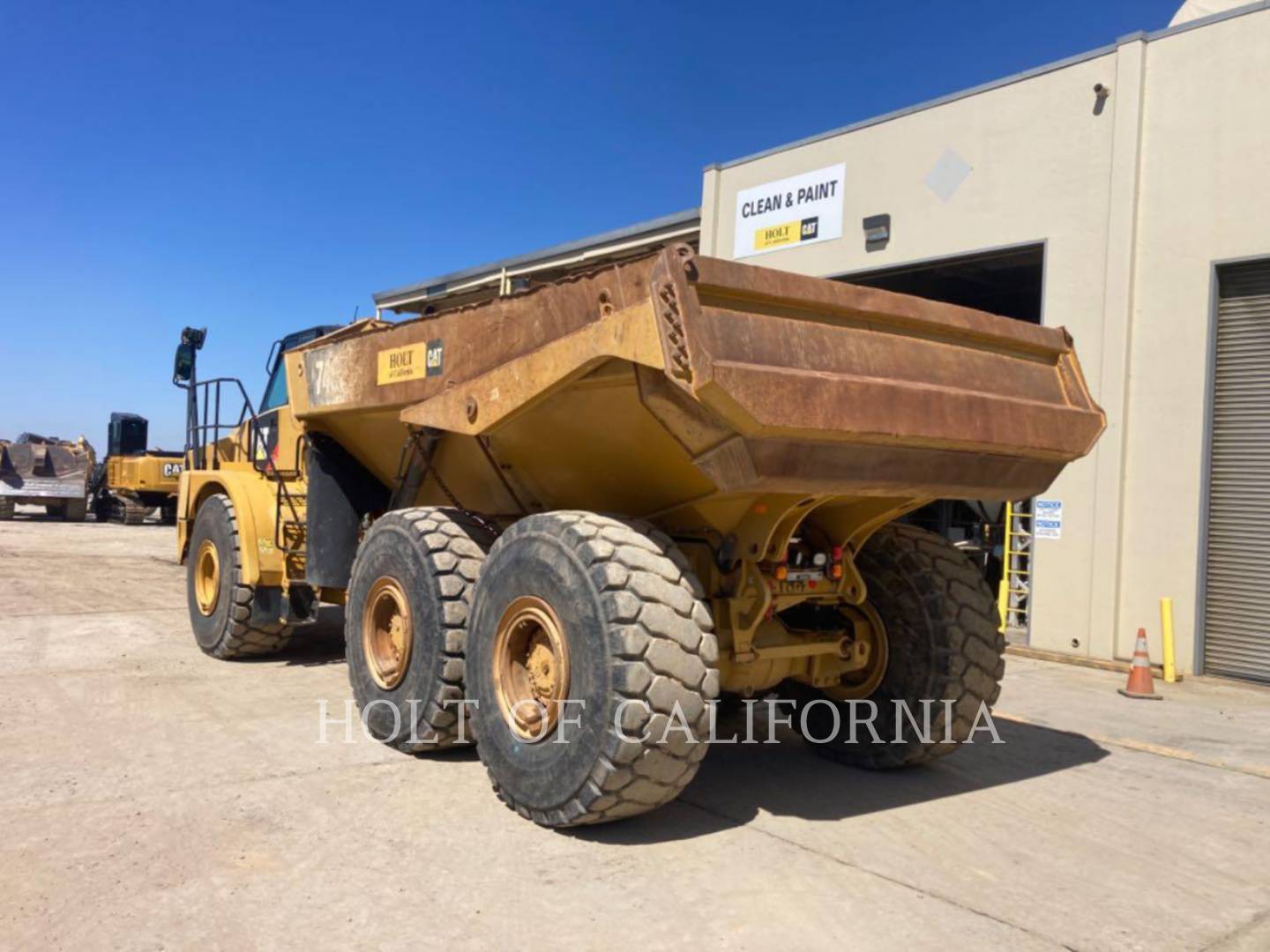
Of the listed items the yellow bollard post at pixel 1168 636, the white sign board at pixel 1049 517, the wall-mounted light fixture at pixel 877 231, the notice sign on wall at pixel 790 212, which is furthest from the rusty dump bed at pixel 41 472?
the yellow bollard post at pixel 1168 636

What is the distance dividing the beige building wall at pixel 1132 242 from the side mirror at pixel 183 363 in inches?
318

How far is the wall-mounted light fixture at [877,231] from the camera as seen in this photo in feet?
40.0

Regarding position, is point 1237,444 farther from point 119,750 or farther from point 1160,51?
point 119,750

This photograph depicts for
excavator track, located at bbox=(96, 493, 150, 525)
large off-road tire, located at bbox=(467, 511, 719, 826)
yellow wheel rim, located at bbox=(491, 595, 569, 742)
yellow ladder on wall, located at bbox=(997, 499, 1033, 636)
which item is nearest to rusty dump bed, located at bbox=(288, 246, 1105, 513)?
large off-road tire, located at bbox=(467, 511, 719, 826)

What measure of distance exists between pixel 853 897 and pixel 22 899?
288 cm

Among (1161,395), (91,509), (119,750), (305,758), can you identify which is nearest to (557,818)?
(305,758)

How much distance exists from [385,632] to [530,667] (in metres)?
1.58

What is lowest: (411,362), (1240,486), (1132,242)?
(1240,486)

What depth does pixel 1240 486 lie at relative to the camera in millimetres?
9602

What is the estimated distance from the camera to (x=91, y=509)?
30484 millimetres

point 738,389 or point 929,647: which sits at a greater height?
point 738,389

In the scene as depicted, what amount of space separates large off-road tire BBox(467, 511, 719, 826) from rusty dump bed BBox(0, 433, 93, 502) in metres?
28.0

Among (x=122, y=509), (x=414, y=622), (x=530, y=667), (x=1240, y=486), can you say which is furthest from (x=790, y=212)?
(x=122, y=509)

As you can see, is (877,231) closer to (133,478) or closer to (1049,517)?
(1049,517)
